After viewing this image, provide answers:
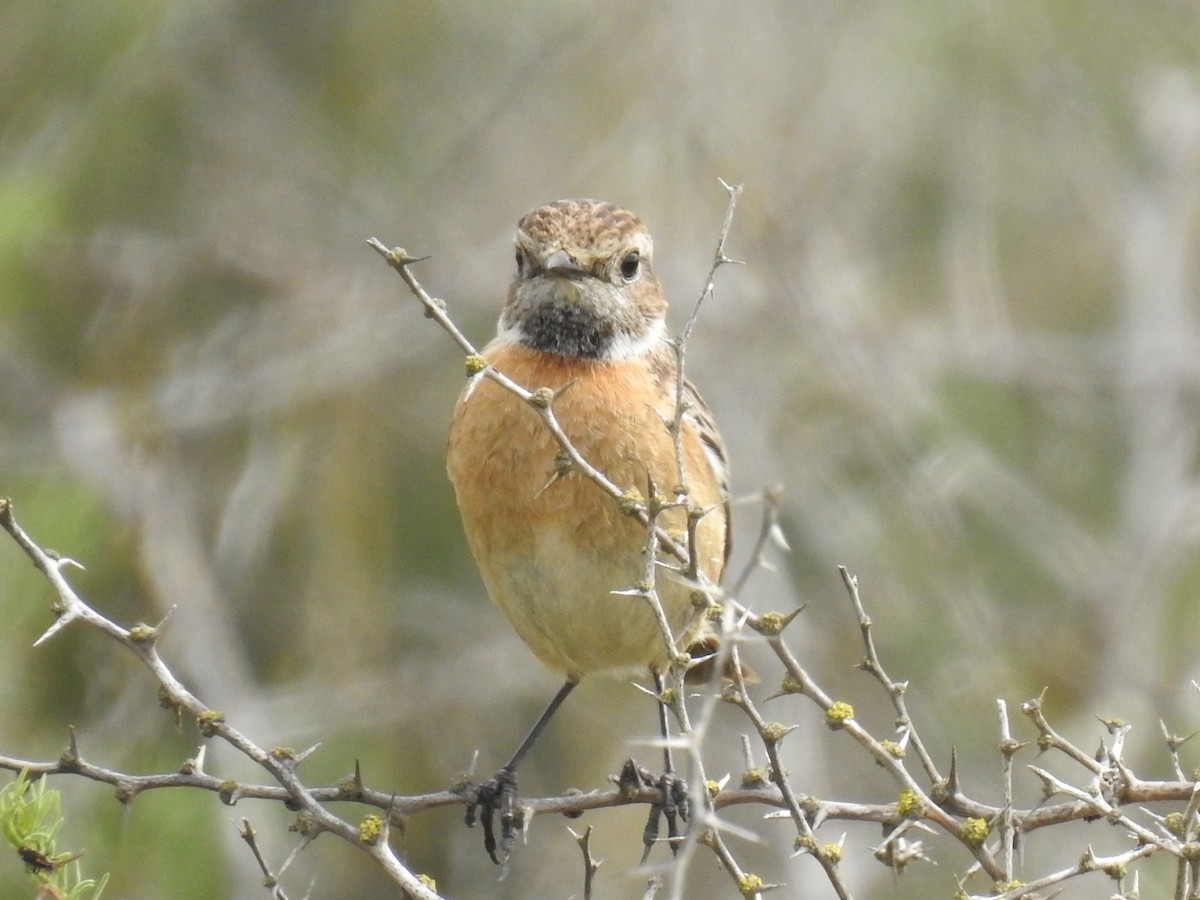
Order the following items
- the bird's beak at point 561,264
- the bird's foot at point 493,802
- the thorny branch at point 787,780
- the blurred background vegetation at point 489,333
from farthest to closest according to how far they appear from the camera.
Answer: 1. the blurred background vegetation at point 489,333
2. the bird's foot at point 493,802
3. the bird's beak at point 561,264
4. the thorny branch at point 787,780

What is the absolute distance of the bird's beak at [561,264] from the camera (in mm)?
6004

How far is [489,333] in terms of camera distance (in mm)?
9555

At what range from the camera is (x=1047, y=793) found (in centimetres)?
393

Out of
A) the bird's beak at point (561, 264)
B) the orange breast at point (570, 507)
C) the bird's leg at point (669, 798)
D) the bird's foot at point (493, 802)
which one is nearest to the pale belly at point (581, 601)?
the orange breast at point (570, 507)

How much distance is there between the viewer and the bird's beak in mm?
6004

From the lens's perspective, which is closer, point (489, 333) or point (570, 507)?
point (570, 507)

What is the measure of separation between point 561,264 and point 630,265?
40 cm

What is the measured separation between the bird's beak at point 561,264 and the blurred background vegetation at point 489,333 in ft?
7.67

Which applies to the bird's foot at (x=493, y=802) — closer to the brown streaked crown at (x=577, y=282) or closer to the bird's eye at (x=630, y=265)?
the brown streaked crown at (x=577, y=282)

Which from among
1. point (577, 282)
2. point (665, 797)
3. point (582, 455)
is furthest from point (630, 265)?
point (665, 797)

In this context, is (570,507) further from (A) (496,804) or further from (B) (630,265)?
(A) (496,804)

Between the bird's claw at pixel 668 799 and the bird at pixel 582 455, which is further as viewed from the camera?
the bird's claw at pixel 668 799

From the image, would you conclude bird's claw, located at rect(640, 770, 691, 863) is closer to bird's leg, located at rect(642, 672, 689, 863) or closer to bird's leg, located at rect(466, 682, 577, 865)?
bird's leg, located at rect(642, 672, 689, 863)

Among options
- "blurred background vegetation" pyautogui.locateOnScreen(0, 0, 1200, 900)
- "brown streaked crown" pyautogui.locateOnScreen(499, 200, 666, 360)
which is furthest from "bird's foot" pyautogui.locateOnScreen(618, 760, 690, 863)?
"blurred background vegetation" pyautogui.locateOnScreen(0, 0, 1200, 900)
